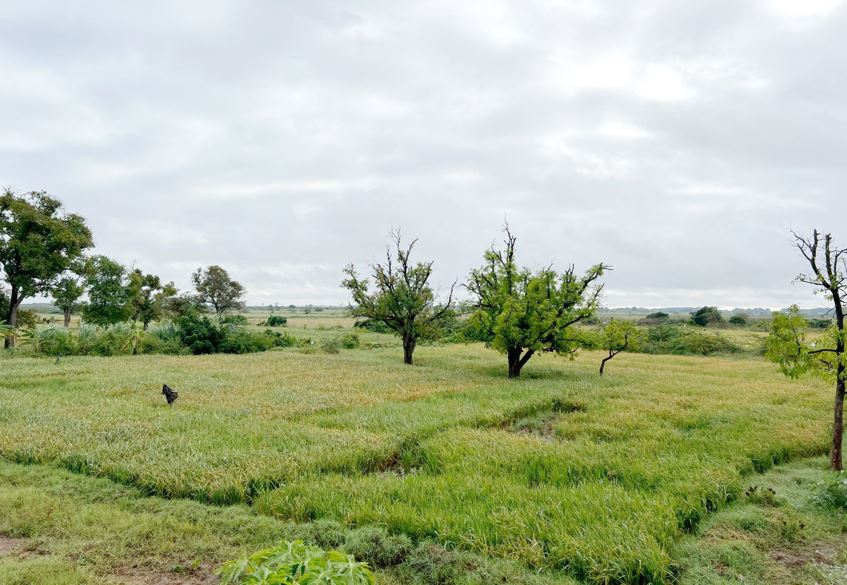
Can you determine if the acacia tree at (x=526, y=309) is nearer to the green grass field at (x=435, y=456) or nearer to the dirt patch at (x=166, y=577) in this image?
the green grass field at (x=435, y=456)

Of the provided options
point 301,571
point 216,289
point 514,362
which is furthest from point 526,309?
point 216,289

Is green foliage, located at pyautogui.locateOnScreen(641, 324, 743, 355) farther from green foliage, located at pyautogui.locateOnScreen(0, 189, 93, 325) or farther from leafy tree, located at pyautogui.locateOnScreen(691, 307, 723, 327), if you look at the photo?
green foliage, located at pyautogui.locateOnScreen(0, 189, 93, 325)

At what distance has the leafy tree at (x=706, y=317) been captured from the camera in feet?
214

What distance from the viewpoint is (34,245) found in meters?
25.7

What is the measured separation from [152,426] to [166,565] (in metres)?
5.71

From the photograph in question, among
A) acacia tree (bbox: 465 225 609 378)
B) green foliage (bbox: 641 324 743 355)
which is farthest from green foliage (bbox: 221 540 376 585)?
green foliage (bbox: 641 324 743 355)

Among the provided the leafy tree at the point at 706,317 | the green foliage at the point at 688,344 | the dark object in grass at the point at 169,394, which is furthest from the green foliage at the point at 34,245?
the leafy tree at the point at 706,317

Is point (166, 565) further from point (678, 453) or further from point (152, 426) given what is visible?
point (678, 453)

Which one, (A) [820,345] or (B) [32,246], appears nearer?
(A) [820,345]

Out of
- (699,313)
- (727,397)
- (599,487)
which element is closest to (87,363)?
(599,487)

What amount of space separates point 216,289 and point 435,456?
62288 millimetres

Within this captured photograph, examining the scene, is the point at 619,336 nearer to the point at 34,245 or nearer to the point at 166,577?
the point at 166,577

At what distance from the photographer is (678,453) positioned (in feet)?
29.3

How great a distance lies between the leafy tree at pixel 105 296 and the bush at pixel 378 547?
117 feet
